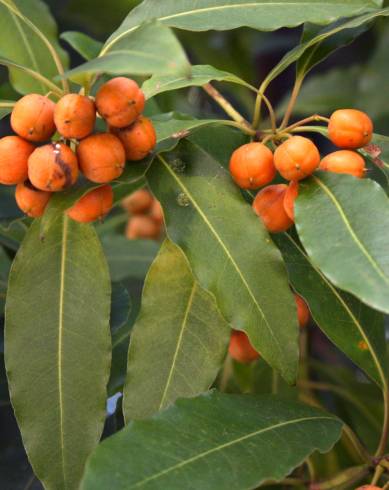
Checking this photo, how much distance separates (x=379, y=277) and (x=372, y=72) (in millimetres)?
1215

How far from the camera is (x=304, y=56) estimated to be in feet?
3.35

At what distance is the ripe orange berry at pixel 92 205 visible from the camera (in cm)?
84

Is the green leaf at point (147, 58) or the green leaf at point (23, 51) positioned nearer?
the green leaf at point (147, 58)

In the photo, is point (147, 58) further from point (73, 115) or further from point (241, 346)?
point (241, 346)

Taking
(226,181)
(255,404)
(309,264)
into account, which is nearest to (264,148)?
(226,181)

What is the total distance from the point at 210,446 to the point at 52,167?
0.98 ft

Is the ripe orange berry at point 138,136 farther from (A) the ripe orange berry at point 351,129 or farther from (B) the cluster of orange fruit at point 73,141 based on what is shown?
(A) the ripe orange berry at point 351,129

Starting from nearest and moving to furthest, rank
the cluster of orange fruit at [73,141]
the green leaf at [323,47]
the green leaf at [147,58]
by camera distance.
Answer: the green leaf at [147,58] < the cluster of orange fruit at [73,141] < the green leaf at [323,47]

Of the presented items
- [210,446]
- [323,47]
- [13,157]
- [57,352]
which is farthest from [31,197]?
[323,47]

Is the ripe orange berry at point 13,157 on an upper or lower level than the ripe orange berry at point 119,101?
lower

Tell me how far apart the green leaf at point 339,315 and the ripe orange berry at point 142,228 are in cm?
82

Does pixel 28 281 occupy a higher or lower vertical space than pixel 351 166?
lower

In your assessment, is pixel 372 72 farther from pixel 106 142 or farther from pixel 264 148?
pixel 106 142

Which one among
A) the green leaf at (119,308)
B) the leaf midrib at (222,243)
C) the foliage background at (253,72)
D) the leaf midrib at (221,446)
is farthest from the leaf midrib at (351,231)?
the foliage background at (253,72)
